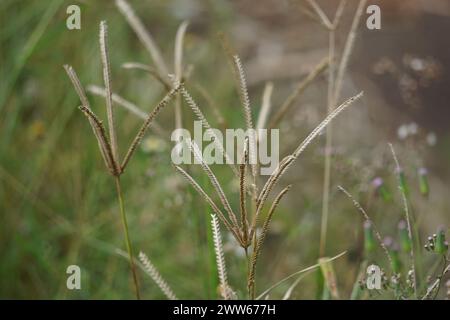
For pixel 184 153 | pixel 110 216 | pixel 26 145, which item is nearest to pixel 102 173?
pixel 110 216

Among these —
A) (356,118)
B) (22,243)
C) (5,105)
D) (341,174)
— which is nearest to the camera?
(341,174)

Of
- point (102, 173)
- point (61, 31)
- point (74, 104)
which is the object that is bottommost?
point (102, 173)

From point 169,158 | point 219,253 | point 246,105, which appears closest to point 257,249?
point 219,253

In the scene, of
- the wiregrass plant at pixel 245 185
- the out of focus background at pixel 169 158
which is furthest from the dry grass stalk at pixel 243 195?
the out of focus background at pixel 169 158

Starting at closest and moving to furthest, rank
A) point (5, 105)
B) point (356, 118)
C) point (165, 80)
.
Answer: point (165, 80) → point (5, 105) → point (356, 118)

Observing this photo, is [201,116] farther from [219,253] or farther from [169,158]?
[169,158]

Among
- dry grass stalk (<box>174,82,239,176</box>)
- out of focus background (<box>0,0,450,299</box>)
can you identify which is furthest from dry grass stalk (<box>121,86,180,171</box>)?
out of focus background (<box>0,0,450,299</box>)

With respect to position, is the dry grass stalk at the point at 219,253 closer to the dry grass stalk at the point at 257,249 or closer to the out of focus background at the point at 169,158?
the dry grass stalk at the point at 257,249

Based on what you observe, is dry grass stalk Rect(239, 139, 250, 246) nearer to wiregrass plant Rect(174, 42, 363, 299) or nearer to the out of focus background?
wiregrass plant Rect(174, 42, 363, 299)
